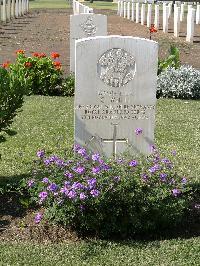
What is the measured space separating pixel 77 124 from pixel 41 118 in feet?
12.4

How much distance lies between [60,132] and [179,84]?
391 cm

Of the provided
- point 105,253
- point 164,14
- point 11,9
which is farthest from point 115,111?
point 11,9

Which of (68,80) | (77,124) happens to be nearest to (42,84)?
(68,80)

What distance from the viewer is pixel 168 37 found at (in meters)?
25.0

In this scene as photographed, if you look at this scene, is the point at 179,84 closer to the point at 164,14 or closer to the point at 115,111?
the point at 115,111

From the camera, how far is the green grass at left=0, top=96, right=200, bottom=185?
730 centimetres

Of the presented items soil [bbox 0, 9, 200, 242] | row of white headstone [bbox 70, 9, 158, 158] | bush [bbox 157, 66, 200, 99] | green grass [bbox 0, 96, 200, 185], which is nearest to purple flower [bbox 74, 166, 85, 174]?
soil [bbox 0, 9, 200, 242]

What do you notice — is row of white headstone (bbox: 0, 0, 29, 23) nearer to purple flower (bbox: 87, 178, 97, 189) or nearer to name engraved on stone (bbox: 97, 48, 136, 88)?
name engraved on stone (bbox: 97, 48, 136, 88)

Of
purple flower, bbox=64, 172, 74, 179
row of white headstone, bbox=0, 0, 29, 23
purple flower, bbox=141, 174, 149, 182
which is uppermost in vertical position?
purple flower, bbox=64, 172, 74, 179

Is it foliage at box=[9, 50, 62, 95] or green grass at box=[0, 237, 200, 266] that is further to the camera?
foliage at box=[9, 50, 62, 95]

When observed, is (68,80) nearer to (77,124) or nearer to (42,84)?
(42,84)

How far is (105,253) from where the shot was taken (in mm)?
4949

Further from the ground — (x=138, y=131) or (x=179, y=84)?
(x=138, y=131)

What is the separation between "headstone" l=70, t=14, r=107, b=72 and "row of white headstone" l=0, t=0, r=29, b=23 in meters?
20.7
